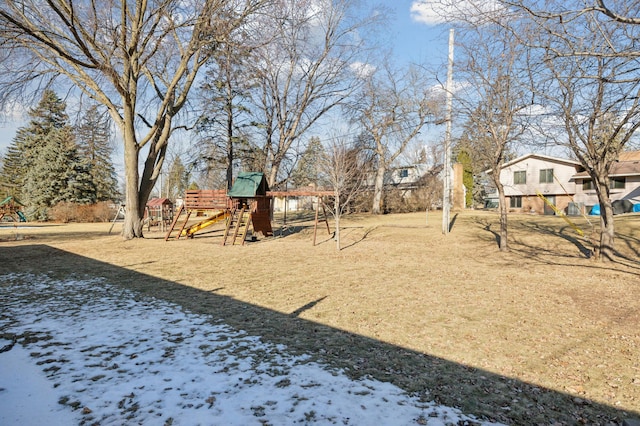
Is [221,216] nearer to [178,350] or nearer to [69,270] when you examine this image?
[69,270]

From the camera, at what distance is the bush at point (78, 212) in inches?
1364

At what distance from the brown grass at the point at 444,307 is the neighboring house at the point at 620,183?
1939cm

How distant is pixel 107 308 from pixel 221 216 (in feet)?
43.7

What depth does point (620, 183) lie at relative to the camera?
2998 centimetres

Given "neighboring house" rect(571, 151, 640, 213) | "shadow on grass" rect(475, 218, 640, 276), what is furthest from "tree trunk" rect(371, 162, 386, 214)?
"neighboring house" rect(571, 151, 640, 213)

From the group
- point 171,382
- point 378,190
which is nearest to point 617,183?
point 378,190

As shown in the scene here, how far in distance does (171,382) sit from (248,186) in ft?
45.7

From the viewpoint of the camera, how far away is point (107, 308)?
6.21 metres

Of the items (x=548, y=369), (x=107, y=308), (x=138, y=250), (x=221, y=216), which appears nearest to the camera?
(x=548, y=369)

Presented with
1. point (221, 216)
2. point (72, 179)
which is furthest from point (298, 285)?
point (72, 179)

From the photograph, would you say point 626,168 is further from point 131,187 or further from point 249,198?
point 131,187

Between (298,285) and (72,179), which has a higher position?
(72,179)

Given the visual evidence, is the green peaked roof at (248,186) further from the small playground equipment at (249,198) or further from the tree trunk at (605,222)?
the tree trunk at (605,222)

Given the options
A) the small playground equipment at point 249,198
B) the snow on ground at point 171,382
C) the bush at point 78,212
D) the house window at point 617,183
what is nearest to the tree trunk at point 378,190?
the small playground equipment at point 249,198
